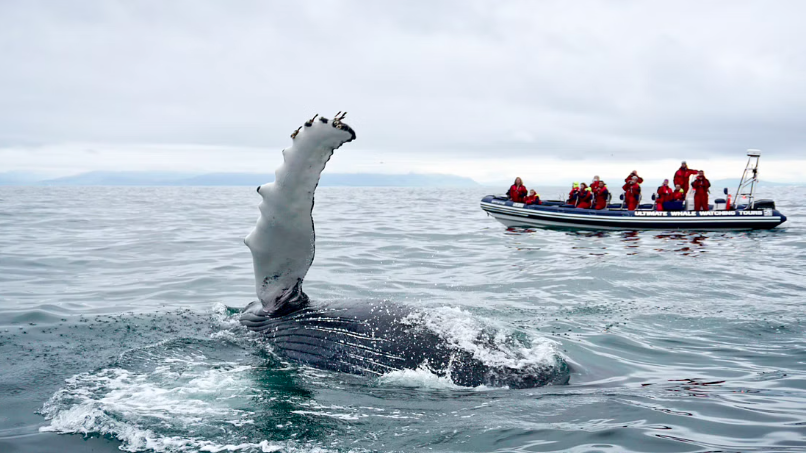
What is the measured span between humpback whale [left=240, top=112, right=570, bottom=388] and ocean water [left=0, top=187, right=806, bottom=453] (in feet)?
0.49

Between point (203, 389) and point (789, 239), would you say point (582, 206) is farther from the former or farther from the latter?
point (203, 389)

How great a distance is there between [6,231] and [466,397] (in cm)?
2005

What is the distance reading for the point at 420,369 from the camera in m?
5.50

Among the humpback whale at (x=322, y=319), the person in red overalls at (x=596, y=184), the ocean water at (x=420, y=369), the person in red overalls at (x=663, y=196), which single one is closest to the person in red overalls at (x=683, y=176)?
the person in red overalls at (x=663, y=196)

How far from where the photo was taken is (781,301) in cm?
1003

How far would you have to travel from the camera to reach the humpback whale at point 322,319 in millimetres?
5359

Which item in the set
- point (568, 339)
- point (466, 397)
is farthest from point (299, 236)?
point (568, 339)

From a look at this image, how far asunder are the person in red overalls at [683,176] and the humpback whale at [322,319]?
74.1 ft

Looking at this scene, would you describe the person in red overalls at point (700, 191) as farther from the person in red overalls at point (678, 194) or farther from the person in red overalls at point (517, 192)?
the person in red overalls at point (517, 192)

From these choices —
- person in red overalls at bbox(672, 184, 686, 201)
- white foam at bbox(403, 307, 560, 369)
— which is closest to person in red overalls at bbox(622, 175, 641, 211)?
person in red overalls at bbox(672, 184, 686, 201)

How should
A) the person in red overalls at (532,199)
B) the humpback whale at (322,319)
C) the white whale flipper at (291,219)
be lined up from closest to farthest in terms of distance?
the white whale flipper at (291,219) < the humpback whale at (322,319) < the person in red overalls at (532,199)

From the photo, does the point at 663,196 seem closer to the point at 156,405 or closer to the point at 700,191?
the point at 700,191

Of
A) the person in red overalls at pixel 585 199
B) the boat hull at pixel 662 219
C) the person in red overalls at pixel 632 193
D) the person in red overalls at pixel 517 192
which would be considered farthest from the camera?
the person in red overalls at pixel 517 192

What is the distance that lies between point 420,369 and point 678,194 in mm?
23020
